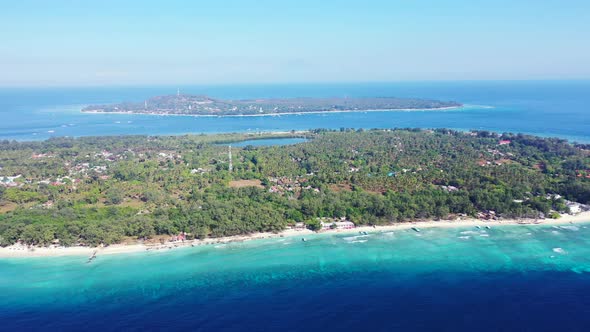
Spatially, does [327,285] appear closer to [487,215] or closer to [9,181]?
[487,215]

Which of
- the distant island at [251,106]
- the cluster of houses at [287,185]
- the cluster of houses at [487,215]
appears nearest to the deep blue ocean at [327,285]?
the cluster of houses at [487,215]

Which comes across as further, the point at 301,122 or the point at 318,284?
the point at 301,122

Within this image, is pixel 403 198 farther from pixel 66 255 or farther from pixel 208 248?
pixel 66 255

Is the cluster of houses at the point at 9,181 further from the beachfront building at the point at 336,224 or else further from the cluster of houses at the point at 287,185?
the beachfront building at the point at 336,224

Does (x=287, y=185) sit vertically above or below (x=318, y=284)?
above

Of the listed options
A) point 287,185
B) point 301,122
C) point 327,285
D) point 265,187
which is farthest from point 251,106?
point 327,285

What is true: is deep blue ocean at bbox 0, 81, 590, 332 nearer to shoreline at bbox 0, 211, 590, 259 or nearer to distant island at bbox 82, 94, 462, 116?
shoreline at bbox 0, 211, 590, 259

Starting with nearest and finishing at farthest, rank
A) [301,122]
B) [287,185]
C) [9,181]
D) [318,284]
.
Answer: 1. [318,284]
2. [287,185]
3. [9,181]
4. [301,122]

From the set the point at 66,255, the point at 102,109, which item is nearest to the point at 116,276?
the point at 66,255
